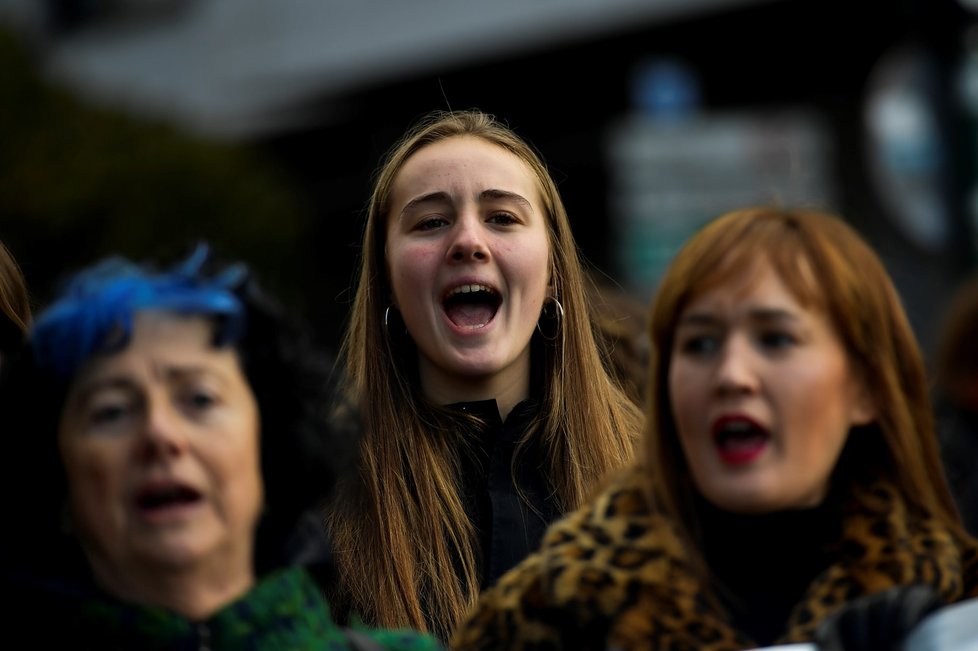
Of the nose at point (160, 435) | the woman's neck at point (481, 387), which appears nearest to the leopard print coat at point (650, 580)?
the nose at point (160, 435)

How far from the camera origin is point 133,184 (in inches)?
787

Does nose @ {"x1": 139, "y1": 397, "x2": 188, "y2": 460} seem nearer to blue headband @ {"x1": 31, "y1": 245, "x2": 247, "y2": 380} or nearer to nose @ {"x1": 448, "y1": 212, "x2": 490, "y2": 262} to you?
blue headband @ {"x1": 31, "y1": 245, "x2": 247, "y2": 380}

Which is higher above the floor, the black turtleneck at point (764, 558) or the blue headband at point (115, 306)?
the blue headband at point (115, 306)

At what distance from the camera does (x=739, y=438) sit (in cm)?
300

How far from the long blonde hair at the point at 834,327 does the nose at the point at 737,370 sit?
0.12 metres

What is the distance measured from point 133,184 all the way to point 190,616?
1762cm

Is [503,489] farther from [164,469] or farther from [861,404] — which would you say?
[164,469]

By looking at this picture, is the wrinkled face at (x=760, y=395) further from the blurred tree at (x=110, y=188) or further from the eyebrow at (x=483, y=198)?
the blurred tree at (x=110, y=188)

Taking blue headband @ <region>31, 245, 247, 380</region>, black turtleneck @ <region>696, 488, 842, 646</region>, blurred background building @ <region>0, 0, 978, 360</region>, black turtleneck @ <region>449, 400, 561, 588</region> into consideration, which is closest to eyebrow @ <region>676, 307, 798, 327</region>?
black turtleneck @ <region>696, 488, 842, 646</region>

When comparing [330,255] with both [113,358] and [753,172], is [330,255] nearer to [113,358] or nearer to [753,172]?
[753,172]

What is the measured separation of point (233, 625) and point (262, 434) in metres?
0.34

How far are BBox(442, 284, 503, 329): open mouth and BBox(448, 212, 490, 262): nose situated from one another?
68 millimetres

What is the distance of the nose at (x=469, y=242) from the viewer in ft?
13.7

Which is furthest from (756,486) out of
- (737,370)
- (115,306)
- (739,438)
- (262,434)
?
(115,306)
